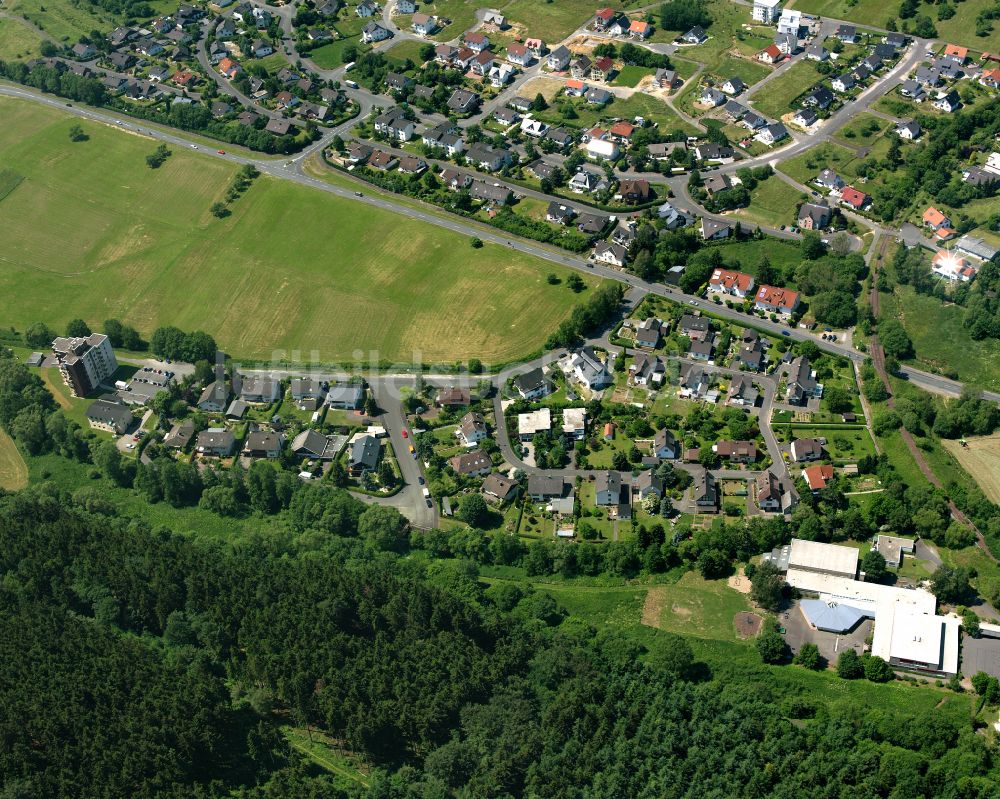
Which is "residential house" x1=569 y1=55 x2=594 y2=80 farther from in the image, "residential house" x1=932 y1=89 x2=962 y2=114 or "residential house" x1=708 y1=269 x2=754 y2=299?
"residential house" x1=708 y1=269 x2=754 y2=299

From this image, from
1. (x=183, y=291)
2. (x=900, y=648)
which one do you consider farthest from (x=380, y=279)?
(x=900, y=648)

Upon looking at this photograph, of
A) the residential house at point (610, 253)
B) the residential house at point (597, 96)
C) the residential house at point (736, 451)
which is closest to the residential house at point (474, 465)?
the residential house at point (736, 451)

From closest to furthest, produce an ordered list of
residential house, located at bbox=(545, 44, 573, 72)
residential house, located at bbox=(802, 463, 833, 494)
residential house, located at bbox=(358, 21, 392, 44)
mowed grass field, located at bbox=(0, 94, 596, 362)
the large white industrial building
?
the large white industrial building
residential house, located at bbox=(802, 463, 833, 494)
mowed grass field, located at bbox=(0, 94, 596, 362)
residential house, located at bbox=(545, 44, 573, 72)
residential house, located at bbox=(358, 21, 392, 44)

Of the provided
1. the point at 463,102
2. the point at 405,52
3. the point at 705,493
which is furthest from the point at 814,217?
the point at 405,52

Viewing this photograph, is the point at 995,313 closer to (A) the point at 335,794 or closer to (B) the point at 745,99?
(B) the point at 745,99

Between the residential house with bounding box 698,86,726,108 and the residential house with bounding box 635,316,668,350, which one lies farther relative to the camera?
the residential house with bounding box 698,86,726,108

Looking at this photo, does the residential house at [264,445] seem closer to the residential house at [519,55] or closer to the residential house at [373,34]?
the residential house at [519,55]

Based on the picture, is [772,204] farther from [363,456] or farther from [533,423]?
[363,456]

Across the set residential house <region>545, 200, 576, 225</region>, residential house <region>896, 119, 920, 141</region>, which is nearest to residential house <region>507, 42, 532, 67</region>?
residential house <region>545, 200, 576, 225</region>
